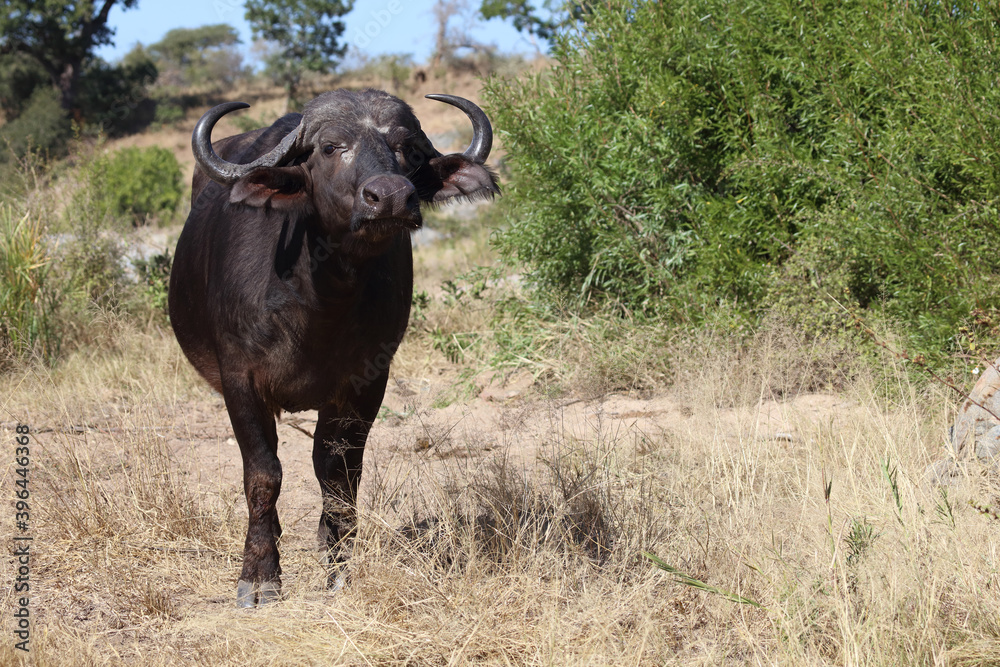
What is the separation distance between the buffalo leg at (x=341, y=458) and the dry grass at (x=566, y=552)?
0.14 m

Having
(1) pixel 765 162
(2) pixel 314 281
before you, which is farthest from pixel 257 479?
(1) pixel 765 162

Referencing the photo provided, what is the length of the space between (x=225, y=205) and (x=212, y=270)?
35cm

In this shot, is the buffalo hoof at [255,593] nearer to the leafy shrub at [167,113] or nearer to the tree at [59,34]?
the tree at [59,34]

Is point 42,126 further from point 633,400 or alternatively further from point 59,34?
point 633,400

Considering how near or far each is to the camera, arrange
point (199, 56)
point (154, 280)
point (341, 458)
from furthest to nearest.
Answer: point (199, 56) → point (154, 280) → point (341, 458)

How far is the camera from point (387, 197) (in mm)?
3092

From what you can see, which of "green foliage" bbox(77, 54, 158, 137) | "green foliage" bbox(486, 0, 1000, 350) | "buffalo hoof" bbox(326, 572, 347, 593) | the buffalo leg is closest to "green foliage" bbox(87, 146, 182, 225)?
"green foliage" bbox(77, 54, 158, 137)

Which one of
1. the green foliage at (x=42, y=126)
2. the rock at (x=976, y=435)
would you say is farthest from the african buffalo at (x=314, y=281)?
the green foliage at (x=42, y=126)

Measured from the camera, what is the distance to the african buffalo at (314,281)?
3.49 metres

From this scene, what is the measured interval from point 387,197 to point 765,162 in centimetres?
395

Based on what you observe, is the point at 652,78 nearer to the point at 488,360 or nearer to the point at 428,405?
the point at 488,360

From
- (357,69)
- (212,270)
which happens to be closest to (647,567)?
(212,270)

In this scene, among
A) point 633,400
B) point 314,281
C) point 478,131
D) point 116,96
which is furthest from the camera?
point 116,96

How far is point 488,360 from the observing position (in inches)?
293
